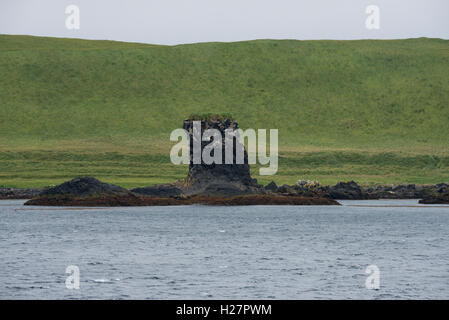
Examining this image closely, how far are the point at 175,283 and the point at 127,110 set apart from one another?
13611cm

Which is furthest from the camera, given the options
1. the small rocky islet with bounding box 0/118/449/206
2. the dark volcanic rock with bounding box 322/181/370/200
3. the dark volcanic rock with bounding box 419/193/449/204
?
the dark volcanic rock with bounding box 322/181/370/200

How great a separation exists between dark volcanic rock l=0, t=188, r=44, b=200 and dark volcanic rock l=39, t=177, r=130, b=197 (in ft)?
55.8

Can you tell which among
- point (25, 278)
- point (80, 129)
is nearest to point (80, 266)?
point (25, 278)

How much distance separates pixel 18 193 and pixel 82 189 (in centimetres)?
2356

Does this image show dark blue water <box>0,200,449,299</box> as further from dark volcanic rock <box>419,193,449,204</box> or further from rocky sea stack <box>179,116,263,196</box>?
dark volcanic rock <box>419,193,449,204</box>

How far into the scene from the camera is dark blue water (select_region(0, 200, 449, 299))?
113 ft

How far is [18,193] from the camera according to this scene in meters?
106

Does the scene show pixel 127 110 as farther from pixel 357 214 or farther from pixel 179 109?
pixel 357 214

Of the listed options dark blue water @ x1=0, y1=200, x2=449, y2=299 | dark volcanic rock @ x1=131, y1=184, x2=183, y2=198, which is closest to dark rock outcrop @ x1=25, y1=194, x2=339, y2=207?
dark volcanic rock @ x1=131, y1=184, x2=183, y2=198

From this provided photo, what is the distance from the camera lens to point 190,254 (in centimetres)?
4709

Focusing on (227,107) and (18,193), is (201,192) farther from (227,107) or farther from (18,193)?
(227,107)

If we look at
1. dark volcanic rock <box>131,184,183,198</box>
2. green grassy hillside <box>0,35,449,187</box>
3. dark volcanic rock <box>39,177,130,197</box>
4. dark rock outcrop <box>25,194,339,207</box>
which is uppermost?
green grassy hillside <box>0,35,449,187</box>

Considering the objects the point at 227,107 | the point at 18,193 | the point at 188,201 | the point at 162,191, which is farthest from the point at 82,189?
the point at 227,107

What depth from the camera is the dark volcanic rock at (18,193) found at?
105 m
